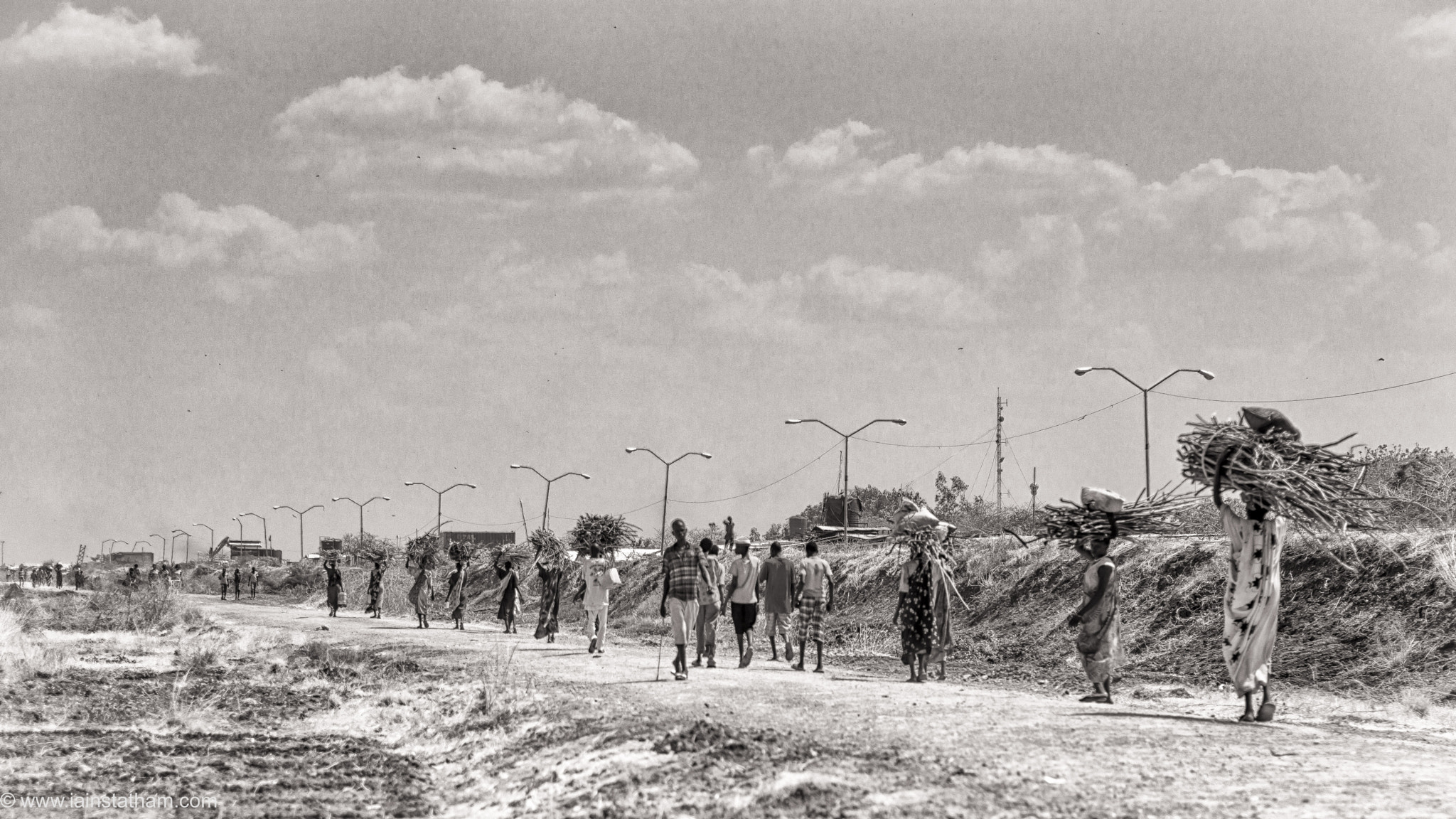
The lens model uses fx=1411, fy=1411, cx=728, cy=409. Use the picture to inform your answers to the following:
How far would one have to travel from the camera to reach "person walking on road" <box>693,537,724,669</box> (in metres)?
18.8

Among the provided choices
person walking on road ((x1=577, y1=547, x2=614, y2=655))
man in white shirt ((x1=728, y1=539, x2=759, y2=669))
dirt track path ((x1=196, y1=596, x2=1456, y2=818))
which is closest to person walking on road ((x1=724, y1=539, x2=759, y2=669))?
man in white shirt ((x1=728, y1=539, x2=759, y2=669))

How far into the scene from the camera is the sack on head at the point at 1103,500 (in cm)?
1470

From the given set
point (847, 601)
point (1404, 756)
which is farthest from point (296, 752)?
point (847, 601)

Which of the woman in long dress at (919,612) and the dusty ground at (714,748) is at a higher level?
the woman in long dress at (919,612)

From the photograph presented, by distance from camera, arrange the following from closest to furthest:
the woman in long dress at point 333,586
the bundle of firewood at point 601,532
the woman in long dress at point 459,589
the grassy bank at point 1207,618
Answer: the grassy bank at point 1207,618
the bundle of firewood at point 601,532
the woman in long dress at point 459,589
the woman in long dress at point 333,586

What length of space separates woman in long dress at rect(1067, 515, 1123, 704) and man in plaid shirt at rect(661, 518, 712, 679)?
527 cm

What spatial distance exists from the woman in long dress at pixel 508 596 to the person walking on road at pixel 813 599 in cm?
1217

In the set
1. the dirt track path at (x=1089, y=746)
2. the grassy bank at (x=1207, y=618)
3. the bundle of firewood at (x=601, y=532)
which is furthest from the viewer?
the bundle of firewood at (x=601, y=532)

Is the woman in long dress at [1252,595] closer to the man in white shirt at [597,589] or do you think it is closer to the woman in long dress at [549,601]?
the man in white shirt at [597,589]

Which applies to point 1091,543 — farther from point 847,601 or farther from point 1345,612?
point 847,601

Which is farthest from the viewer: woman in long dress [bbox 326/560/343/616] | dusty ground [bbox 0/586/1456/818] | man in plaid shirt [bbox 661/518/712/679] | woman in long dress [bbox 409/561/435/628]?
woman in long dress [bbox 326/560/343/616]

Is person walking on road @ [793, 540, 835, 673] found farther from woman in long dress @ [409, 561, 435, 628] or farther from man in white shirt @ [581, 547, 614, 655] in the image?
woman in long dress @ [409, 561, 435, 628]

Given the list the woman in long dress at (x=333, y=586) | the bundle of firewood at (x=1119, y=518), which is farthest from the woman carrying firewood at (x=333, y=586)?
the bundle of firewood at (x=1119, y=518)

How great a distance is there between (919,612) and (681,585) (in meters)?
3.08
